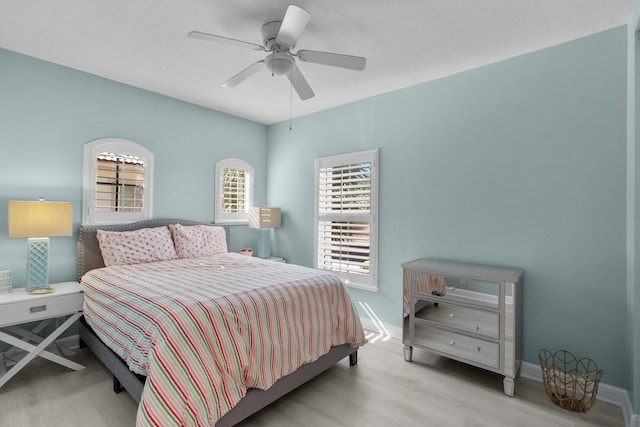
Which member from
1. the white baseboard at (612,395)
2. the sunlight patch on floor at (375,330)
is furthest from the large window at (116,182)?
the white baseboard at (612,395)

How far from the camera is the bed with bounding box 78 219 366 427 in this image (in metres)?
1.67

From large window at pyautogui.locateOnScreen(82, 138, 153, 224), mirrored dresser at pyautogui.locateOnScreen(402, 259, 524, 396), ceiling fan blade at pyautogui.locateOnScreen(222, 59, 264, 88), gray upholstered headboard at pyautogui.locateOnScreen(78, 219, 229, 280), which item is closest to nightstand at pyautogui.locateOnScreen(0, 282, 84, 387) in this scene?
gray upholstered headboard at pyautogui.locateOnScreen(78, 219, 229, 280)

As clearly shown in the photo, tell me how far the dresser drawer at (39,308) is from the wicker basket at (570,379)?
3.74 meters

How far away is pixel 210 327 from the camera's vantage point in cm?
182

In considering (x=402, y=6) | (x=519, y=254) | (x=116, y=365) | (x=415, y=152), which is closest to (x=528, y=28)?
(x=402, y=6)

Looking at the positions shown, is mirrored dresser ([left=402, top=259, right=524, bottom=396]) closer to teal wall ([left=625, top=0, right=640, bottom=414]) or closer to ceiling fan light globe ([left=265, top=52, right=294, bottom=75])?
teal wall ([left=625, top=0, right=640, bottom=414])

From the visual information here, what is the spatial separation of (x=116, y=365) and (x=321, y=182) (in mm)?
2886

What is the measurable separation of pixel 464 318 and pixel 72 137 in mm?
4012

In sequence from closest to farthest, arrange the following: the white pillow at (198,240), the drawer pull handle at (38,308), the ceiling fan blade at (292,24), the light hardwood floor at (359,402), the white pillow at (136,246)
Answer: the ceiling fan blade at (292,24)
the light hardwood floor at (359,402)
the drawer pull handle at (38,308)
the white pillow at (136,246)
the white pillow at (198,240)

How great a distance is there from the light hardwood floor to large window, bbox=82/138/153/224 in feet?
4.80

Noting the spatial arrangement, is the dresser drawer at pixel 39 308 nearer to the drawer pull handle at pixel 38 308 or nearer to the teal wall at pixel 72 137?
the drawer pull handle at pixel 38 308

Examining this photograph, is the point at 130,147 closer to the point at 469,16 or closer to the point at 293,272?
the point at 293,272

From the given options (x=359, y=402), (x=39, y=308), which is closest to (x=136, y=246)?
(x=39, y=308)

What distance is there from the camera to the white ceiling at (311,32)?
Answer: 6.94 ft
